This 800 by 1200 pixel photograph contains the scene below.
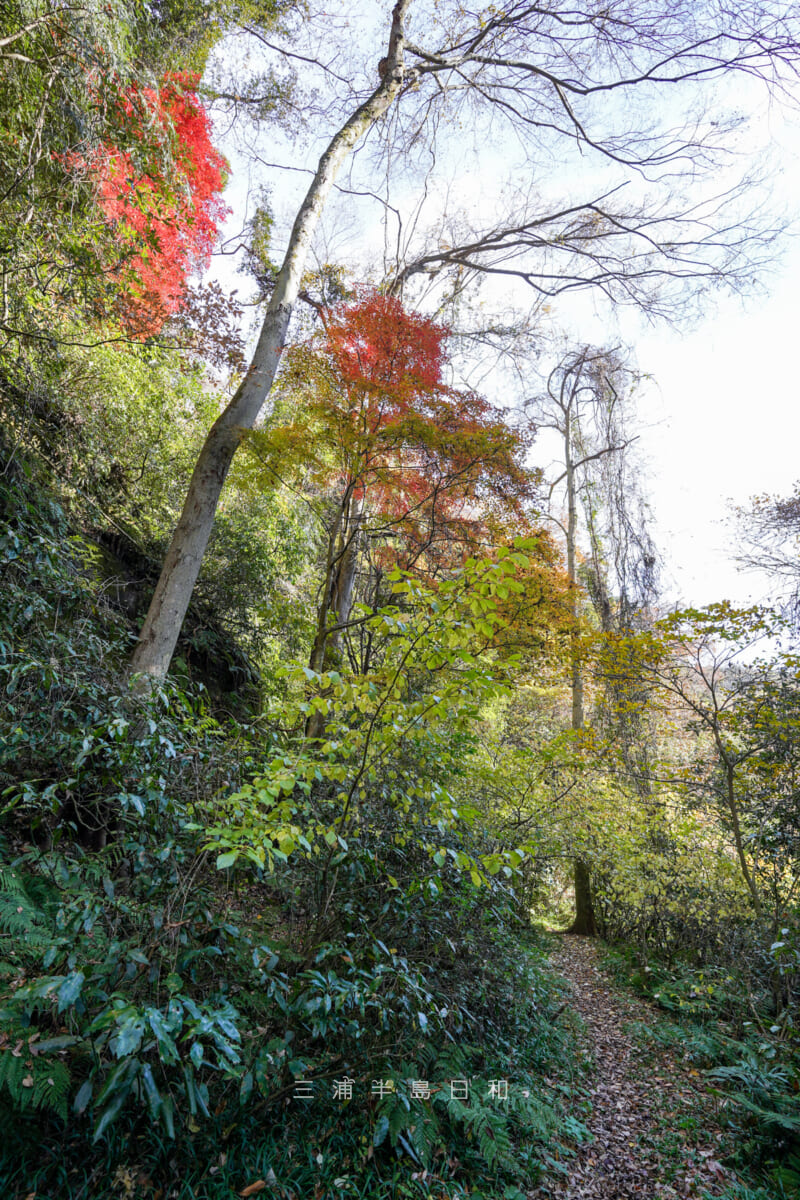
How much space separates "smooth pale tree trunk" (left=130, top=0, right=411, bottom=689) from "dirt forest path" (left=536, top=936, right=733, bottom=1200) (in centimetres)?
380

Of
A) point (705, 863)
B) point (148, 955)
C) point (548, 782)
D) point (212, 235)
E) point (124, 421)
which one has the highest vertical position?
point (212, 235)

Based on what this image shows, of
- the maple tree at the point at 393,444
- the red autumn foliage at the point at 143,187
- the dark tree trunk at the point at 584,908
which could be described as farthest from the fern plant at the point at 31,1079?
the dark tree trunk at the point at 584,908

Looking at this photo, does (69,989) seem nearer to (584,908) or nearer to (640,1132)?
(640,1132)

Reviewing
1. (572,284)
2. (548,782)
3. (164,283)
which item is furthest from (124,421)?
(572,284)

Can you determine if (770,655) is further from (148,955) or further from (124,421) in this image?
(124,421)

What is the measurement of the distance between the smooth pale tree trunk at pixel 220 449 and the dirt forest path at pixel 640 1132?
3.80 metres

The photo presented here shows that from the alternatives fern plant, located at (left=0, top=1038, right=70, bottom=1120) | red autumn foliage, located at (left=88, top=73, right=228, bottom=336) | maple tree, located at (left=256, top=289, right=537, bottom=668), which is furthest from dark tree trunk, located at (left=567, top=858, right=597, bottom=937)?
red autumn foliage, located at (left=88, top=73, right=228, bottom=336)

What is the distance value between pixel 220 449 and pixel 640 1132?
599 cm

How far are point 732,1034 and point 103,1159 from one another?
16.6 ft

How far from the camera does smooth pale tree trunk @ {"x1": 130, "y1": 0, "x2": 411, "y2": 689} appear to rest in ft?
14.4

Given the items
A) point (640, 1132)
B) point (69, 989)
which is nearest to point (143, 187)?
point (69, 989)

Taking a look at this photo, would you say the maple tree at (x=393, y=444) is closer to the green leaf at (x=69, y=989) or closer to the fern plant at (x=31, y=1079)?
the fern plant at (x=31, y=1079)

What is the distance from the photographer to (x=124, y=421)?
18.6 feet

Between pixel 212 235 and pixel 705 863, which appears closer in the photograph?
pixel 705 863
